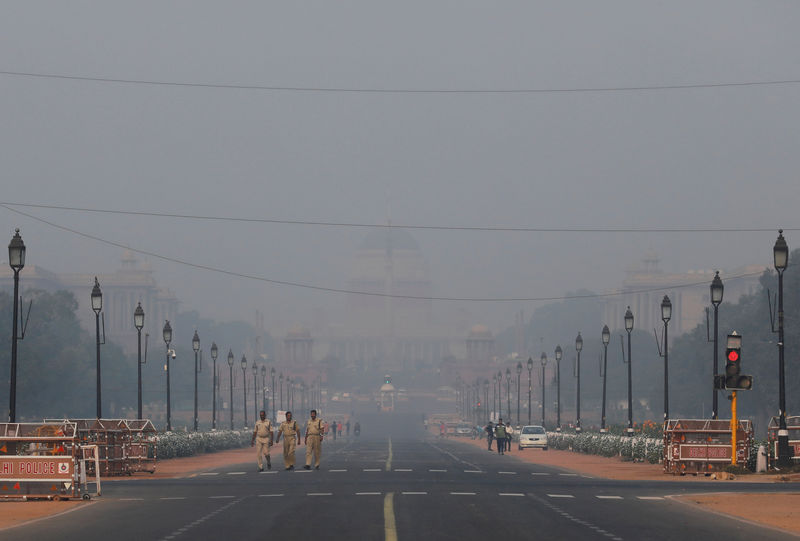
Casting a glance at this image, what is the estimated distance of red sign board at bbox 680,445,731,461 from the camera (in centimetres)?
4369

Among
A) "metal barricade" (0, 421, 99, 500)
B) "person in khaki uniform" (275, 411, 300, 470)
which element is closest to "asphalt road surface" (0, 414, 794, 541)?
"metal barricade" (0, 421, 99, 500)

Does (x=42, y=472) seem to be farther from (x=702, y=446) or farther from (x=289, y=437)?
(x=702, y=446)

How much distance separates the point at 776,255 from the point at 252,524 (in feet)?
74.1

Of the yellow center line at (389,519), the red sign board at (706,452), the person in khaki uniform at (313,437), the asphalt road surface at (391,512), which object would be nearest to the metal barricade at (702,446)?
the red sign board at (706,452)

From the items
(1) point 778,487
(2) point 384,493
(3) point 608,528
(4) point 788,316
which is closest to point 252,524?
(3) point 608,528

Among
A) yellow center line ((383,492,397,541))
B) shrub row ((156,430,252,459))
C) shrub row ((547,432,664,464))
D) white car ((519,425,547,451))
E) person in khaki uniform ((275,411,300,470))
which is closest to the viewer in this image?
yellow center line ((383,492,397,541))

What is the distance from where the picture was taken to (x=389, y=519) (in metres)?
25.0

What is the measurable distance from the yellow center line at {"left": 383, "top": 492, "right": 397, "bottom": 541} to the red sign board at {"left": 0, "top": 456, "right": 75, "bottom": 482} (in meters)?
6.80

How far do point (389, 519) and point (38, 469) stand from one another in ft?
34.3

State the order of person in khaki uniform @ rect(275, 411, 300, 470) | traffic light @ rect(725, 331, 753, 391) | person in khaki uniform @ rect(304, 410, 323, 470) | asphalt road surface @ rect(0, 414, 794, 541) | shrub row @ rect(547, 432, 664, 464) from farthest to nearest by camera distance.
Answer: shrub row @ rect(547, 432, 664, 464)
person in khaki uniform @ rect(304, 410, 323, 470)
person in khaki uniform @ rect(275, 411, 300, 470)
traffic light @ rect(725, 331, 753, 391)
asphalt road surface @ rect(0, 414, 794, 541)

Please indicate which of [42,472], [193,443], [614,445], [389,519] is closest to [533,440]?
[614,445]

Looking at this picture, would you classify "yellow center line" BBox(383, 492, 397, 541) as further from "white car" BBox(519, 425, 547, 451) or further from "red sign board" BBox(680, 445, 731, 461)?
"white car" BBox(519, 425, 547, 451)

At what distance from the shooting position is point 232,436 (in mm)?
90188

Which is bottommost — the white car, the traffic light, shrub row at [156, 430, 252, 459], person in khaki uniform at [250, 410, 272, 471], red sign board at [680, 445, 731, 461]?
the white car
